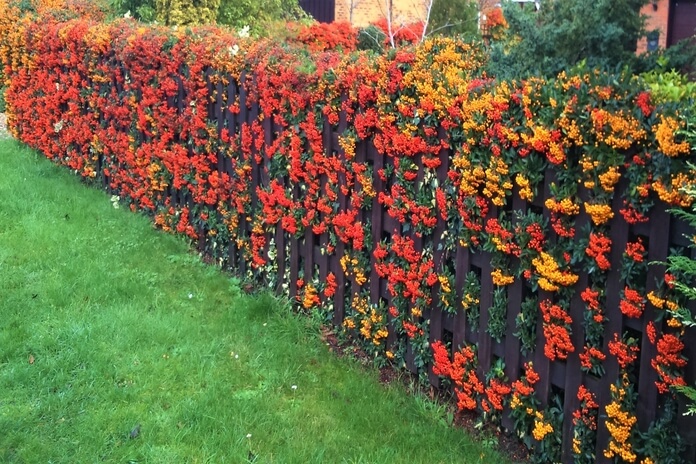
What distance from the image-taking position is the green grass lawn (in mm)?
4023

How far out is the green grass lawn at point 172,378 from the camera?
13.2 feet

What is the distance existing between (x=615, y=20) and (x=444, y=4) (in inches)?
291

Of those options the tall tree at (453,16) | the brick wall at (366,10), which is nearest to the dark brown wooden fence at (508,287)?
the tall tree at (453,16)

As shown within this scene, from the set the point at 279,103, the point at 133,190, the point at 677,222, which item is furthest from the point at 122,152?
the point at 677,222

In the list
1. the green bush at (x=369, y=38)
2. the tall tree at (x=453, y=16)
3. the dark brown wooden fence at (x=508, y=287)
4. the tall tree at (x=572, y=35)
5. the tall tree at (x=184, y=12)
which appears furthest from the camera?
the tall tree at (x=453, y=16)

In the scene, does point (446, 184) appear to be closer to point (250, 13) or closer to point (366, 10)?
point (250, 13)

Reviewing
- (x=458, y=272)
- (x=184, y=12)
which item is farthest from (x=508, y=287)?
(x=184, y=12)

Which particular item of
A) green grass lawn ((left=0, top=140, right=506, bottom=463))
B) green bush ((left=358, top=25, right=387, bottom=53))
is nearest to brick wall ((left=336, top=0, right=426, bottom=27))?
green bush ((left=358, top=25, right=387, bottom=53))

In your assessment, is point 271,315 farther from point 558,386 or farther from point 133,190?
point 133,190

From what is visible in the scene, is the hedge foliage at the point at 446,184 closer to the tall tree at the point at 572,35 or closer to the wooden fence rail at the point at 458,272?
the wooden fence rail at the point at 458,272

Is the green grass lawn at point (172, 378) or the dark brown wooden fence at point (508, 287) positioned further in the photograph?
the green grass lawn at point (172, 378)

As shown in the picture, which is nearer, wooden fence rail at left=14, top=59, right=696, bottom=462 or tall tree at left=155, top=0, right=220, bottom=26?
wooden fence rail at left=14, top=59, right=696, bottom=462

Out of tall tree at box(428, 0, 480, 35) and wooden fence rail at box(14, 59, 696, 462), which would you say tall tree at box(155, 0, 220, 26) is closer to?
tall tree at box(428, 0, 480, 35)

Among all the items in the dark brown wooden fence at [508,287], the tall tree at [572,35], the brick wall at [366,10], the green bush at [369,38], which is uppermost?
the brick wall at [366,10]
